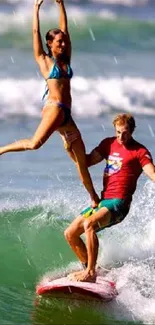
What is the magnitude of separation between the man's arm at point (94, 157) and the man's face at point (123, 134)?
1.06 ft

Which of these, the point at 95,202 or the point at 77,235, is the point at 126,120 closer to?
the point at 95,202

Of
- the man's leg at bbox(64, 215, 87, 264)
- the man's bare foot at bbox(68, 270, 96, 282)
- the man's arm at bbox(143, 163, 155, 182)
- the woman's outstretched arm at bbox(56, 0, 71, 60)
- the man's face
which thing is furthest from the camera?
the man's leg at bbox(64, 215, 87, 264)

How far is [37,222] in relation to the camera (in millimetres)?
15148

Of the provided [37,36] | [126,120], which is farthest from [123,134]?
[37,36]

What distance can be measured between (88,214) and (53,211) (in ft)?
20.9

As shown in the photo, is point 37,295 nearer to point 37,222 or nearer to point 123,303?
point 123,303

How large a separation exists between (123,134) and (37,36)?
148 cm

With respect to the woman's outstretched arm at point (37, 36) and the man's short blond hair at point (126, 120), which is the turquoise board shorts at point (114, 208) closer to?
the man's short blond hair at point (126, 120)

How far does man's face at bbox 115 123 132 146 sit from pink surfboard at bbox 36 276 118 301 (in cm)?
170

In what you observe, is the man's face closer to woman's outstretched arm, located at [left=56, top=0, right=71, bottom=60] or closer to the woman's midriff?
the woman's midriff

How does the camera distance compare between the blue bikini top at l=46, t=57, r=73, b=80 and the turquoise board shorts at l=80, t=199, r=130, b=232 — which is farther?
the turquoise board shorts at l=80, t=199, r=130, b=232

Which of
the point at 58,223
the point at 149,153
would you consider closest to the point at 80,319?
the point at 149,153

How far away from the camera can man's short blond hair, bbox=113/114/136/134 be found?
9.19 metres

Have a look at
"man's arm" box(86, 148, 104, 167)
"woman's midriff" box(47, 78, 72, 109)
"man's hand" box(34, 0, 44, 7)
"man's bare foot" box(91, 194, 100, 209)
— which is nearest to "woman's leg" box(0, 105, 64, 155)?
"woman's midriff" box(47, 78, 72, 109)
